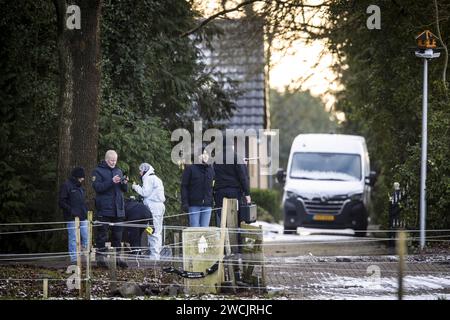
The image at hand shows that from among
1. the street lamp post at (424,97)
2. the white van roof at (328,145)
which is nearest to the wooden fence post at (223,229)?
the street lamp post at (424,97)

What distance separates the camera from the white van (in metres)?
33.0

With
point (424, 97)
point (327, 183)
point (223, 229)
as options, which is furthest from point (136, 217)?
point (327, 183)

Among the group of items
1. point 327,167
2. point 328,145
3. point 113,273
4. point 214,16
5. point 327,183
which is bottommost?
point 113,273

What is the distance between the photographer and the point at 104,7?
24953 millimetres

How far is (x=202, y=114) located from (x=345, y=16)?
6.03m

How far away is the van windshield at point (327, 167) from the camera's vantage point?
110 feet

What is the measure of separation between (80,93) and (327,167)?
13.8 metres

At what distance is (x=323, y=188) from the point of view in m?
33.1

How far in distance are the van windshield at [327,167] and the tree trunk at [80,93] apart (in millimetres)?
13239

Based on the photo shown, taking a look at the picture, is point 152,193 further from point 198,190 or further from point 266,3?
point 266,3

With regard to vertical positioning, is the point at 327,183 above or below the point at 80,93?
below

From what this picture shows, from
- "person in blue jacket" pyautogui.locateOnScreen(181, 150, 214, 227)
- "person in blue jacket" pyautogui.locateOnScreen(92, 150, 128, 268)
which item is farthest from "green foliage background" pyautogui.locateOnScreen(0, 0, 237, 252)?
"person in blue jacket" pyautogui.locateOnScreen(181, 150, 214, 227)

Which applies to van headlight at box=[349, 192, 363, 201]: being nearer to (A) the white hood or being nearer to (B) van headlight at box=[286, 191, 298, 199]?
(A) the white hood
